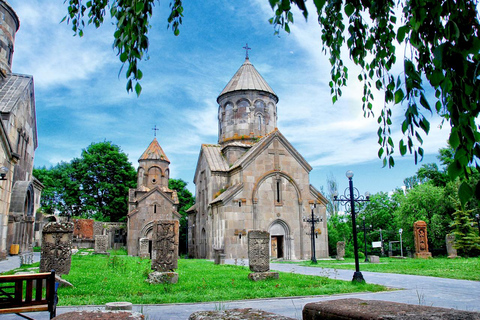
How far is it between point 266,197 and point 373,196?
71.8 ft

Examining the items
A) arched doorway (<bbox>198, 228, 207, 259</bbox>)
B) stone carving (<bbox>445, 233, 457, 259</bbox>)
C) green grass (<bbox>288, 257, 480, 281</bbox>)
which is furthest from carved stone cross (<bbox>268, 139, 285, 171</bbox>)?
stone carving (<bbox>445, 233, 457, 259</bbox>)

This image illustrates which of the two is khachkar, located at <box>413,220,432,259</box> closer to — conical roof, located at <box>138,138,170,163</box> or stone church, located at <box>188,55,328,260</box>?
stone church, located at <box>188,55,328,260</box>

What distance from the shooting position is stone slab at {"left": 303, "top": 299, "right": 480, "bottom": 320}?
217 centimetres

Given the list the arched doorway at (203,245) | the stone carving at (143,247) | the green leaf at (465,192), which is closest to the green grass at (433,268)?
the green leaf at (465,192)

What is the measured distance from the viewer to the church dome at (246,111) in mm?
25344

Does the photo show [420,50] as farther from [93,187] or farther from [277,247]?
[93,187]

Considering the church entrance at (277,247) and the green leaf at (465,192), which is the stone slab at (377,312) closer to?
the green leaf at (465,192)

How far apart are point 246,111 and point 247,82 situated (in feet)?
7.98

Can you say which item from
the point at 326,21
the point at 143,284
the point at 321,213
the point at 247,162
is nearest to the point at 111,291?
the point at 143,284

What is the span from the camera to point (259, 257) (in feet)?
34.5

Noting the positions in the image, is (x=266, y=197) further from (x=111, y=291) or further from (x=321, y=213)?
(x=111, y=291)

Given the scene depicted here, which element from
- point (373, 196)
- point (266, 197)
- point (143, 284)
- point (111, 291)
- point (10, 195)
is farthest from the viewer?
point (373, 196)

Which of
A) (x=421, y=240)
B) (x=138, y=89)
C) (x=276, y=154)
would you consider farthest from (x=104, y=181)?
(x=138, y=89)

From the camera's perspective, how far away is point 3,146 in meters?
13.1
